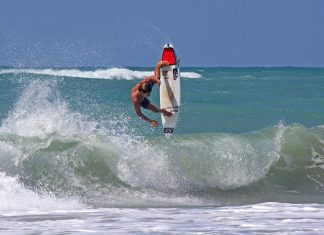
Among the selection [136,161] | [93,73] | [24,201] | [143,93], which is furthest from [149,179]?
[93,73]

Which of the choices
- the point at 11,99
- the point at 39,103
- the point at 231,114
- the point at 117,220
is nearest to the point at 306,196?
the point at 117,220

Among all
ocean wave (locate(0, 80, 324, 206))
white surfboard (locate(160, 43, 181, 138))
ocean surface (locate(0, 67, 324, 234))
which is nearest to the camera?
ocean surface (locate(0, 67, 324, 234))

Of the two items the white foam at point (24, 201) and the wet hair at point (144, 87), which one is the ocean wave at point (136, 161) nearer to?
the white foam at point (24, 201)

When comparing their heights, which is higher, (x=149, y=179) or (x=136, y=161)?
(x=136, y=161)

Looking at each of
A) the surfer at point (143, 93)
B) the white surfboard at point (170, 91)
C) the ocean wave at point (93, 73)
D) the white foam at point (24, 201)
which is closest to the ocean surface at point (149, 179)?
the white foam at point (24, 201)

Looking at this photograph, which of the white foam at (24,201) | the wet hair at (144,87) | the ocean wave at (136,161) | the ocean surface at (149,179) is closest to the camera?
the ocean surface at (149,179)

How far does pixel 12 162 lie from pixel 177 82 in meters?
2.90

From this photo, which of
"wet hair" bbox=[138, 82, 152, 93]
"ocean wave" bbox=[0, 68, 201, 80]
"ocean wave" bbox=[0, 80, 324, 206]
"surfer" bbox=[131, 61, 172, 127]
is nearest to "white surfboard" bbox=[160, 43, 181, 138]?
"ocean wave" bbox=[0, 80, 324, 206]

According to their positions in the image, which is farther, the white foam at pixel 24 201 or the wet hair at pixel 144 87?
the wet hair at pixel 144 87

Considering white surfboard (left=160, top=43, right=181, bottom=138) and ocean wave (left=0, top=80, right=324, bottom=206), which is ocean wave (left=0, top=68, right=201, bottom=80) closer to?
ocean wave (left=0, top=80, right=324, bottom=206)

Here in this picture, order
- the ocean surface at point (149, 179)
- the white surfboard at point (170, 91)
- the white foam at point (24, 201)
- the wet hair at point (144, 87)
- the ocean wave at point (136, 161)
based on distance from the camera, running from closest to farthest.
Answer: the ocean surface at point (149, 179) → the white foam at point (24, 201) → the ocean wave at point (136, 161) → the wet hair at point (144, 87) → the white surfboard at point (170, 91)

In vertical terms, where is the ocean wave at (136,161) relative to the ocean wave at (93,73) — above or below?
below

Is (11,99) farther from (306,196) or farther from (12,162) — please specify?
(306,196)

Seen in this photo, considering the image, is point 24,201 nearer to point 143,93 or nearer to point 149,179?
point 149,179
